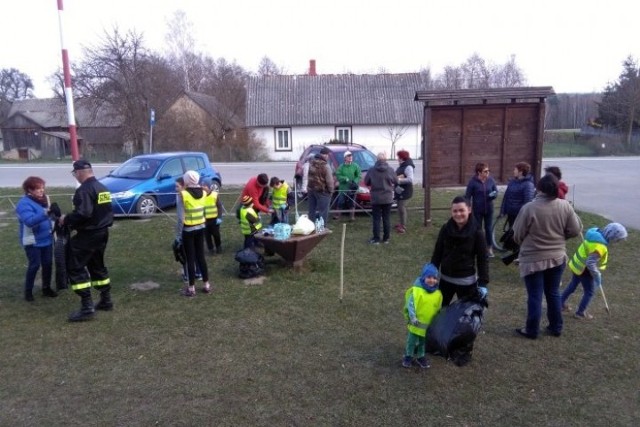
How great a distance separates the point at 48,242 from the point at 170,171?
686 centimetres

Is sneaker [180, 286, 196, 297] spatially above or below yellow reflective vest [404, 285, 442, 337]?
below

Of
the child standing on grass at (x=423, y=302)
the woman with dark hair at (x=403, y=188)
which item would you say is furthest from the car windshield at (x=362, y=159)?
the child standing on grass at (x=423, y=302)

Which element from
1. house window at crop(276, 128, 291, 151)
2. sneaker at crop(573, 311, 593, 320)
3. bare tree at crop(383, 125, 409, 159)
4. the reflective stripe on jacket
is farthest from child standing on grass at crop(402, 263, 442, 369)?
house window at crop(276, 128, 291, 151)

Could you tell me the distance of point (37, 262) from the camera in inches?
262

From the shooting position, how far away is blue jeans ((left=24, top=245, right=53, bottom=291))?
6.63m

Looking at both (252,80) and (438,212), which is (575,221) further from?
(252,80)

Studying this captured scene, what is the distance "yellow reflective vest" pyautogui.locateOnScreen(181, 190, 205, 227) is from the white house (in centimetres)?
2901

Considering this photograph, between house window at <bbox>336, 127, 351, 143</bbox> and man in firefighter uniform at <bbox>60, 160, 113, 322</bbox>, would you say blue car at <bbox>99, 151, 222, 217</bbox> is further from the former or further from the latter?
house window at <bbox>336, 127, 351, 143</bbox>

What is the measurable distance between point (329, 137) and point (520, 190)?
93.5ft

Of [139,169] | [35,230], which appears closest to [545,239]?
[35,230]

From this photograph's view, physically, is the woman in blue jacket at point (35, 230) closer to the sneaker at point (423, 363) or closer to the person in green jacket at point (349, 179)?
the sneaker at point (423, 363)

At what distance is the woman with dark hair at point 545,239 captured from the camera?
5137 millimetres

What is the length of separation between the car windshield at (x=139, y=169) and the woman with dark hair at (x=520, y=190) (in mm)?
8802

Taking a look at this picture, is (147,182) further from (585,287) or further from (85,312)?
(585,287)
